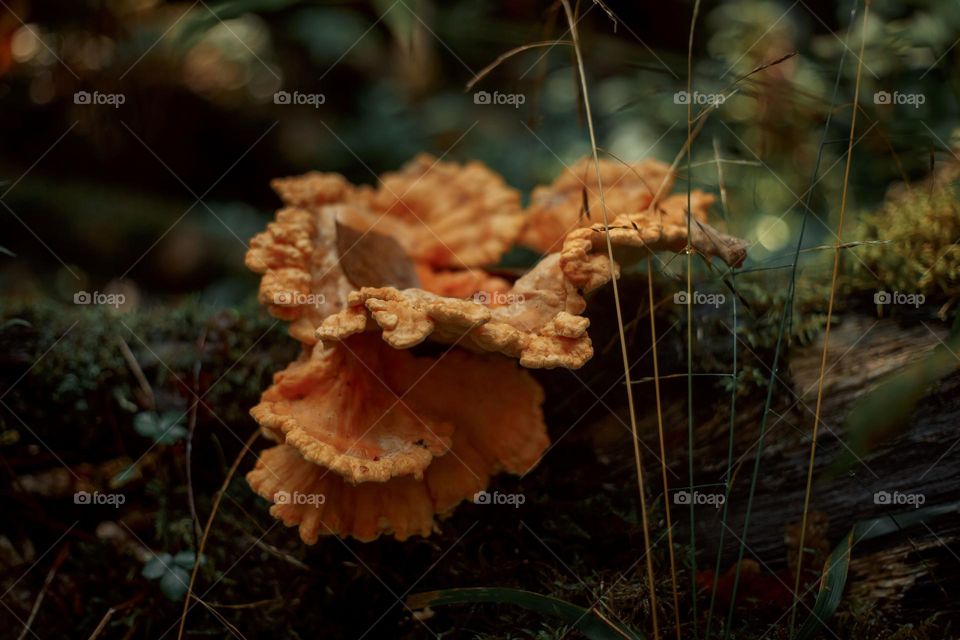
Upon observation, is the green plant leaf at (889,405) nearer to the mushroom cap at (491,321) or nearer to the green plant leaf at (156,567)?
the mushroom cap at (491,321)

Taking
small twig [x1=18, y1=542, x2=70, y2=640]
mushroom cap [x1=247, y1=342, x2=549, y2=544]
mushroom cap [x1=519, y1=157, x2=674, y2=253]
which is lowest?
small twig [x1=18, y1=542, x2=70, y2=640]

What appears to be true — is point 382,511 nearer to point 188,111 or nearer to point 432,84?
point 432,84

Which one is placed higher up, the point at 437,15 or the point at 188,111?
the point at 437,15

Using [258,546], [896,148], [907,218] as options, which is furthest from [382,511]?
[896,148]

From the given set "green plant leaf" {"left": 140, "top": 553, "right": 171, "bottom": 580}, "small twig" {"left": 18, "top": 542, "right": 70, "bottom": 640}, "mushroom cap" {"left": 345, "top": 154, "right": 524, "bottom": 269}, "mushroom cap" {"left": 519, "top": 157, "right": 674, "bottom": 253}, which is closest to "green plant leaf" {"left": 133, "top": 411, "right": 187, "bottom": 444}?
"green plant leaf" {"left": 140, "top": 553, "right": 171, "bottom": 580}

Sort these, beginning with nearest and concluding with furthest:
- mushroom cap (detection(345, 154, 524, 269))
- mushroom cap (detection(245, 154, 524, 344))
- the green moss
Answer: mushroom cap (detection(245, 154, 524, 344)) → the green moss → mushroom cap (detection(345, 154, 524, 269))

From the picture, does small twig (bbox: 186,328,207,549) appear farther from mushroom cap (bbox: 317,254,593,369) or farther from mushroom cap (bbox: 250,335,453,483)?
mushroom cap (bbox: 317,254,593,369)
